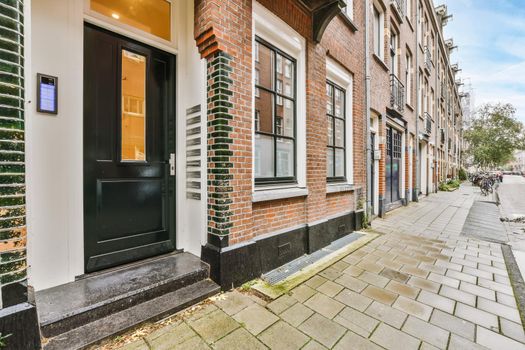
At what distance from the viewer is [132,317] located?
79.7 inches

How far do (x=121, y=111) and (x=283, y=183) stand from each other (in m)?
2.19

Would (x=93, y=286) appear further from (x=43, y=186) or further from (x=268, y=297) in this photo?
(x=268, y=297)

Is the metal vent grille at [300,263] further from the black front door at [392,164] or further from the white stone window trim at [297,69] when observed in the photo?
the black front door at [392,164]

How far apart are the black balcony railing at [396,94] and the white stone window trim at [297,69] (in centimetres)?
521

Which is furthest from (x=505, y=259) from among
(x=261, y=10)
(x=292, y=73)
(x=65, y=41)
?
(x=65, y=41)

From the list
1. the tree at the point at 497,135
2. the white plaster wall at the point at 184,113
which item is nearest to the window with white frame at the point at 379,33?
the white plaster wall at the point at 184,113

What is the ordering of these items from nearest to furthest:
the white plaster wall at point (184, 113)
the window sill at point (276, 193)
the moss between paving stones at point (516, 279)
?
the moss between paving stones at point (516, 279)
the white plaster wall at point (184, 113)
the window sill at point (276, 193)

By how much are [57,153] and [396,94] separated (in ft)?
29.2

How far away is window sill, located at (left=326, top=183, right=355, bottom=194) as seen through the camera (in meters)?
4.54

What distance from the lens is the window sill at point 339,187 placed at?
14.9 feet

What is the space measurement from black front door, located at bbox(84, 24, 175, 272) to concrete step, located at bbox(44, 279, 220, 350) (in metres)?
0.67

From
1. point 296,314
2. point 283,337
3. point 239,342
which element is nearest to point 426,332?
point 296,314

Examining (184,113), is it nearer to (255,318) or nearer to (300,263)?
(255,318)

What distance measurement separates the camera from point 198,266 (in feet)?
8.84
